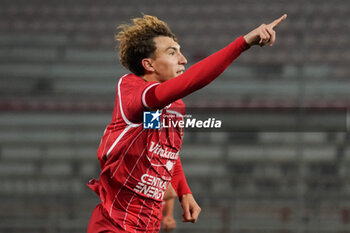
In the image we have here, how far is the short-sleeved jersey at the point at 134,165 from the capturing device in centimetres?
200

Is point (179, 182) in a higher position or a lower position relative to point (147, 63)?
lower

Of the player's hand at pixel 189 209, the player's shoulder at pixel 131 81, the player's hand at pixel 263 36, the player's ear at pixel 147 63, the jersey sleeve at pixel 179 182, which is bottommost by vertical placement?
the player's hand at pixel 189 209

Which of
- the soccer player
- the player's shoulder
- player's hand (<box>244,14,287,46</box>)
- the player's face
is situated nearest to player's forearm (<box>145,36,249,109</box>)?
player's hand (<box>244,14,287,46</box>)

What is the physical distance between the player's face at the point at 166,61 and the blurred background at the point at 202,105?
3.56 metres

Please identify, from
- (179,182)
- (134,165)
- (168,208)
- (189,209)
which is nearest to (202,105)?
(168,208)

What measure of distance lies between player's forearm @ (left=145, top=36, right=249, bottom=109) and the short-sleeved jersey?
30 cm

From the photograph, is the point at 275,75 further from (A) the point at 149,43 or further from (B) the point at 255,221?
(A) the point at 149,43

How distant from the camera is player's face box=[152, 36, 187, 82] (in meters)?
2.14

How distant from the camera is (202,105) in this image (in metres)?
6.29

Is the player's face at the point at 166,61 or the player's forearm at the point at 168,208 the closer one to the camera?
the player's face at the point at 166,61

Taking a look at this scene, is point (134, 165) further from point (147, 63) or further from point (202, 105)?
point (202, 105)

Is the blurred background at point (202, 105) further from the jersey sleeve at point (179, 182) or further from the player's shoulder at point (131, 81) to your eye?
the player's shoulder at point (131, 81)

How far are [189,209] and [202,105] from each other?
4.13 meters

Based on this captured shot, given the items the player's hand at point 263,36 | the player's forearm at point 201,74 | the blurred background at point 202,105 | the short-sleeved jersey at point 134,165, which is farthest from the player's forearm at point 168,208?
the blurred background at point 202,105
